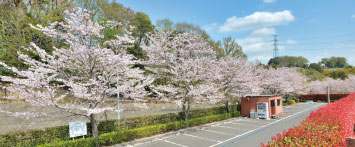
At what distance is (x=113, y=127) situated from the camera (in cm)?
1152

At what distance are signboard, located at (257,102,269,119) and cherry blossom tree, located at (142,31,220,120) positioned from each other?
6.40 meters

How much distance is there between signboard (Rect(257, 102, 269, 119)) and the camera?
62.2 ft

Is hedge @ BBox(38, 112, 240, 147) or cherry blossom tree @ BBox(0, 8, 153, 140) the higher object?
cherry blossom tree @ BBox(0, 8, 153, 140)

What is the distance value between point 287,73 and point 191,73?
89.9 ft

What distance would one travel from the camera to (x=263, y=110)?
62.8ft

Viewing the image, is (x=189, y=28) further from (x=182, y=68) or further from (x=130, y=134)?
(x=130, y=134)

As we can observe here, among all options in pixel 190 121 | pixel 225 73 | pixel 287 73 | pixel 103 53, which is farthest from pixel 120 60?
pixel 287 73

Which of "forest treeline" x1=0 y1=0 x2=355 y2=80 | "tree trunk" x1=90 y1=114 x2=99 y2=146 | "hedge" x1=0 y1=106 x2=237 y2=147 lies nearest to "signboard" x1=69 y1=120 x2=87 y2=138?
"tree trunk" x1=90 y1=114 x2=99 y2=146

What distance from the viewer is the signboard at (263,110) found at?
19.0 meters

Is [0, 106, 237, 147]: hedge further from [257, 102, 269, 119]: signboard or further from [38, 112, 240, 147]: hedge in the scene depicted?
[257, 102, 269, 119]: signboard

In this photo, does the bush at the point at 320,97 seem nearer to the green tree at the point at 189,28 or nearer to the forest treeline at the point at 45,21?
the forest treeline at the point at 45,21

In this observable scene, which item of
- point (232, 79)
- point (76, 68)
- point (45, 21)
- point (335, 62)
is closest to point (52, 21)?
point (45, 21)

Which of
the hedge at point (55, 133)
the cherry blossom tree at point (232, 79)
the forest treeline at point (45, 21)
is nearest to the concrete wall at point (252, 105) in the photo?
the cherry blossom tree at point (232, 79)

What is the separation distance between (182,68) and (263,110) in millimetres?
10695
